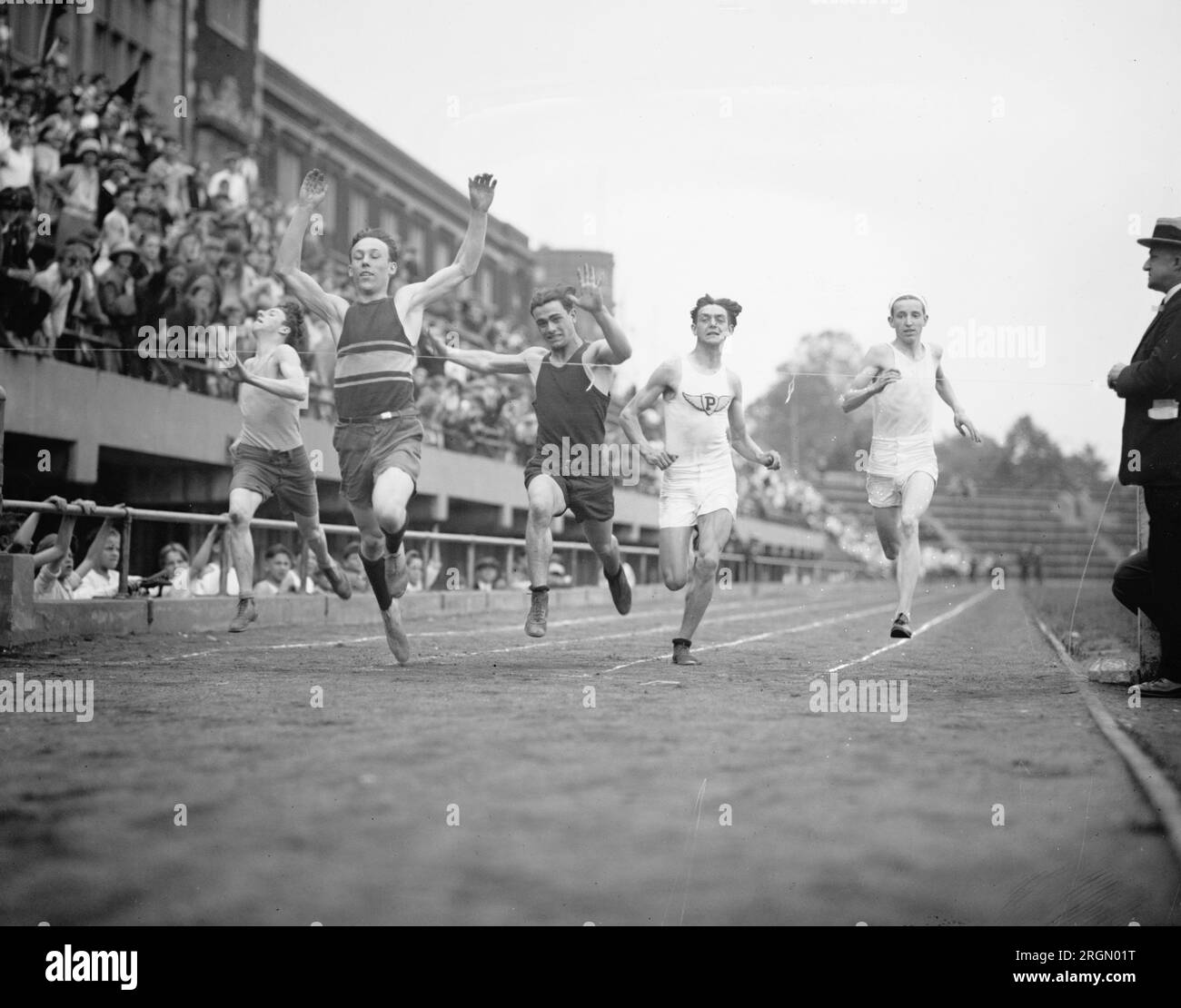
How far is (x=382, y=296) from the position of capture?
321 inches

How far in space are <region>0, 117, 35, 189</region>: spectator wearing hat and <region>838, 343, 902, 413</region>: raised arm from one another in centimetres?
706

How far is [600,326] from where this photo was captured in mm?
8320

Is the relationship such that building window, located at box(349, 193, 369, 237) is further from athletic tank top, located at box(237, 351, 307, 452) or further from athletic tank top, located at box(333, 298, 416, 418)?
athletic tank top, located at box(333, 298, 416, 418)

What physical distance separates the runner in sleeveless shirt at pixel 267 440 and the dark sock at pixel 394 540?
72.3 inches

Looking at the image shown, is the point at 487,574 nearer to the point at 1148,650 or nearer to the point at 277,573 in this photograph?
the point at 277,573

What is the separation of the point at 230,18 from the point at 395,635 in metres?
4.99

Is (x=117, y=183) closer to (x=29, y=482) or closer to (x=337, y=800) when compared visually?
(x=29, y=482)

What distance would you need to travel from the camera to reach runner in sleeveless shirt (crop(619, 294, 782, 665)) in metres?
8.77

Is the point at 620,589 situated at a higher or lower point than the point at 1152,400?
lower

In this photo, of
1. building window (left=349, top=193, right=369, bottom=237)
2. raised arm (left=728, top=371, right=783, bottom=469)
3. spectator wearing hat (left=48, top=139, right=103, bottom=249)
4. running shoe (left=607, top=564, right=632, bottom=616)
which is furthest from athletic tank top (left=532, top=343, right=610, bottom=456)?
building window (left=349, top=193, right=369, bottom=237)

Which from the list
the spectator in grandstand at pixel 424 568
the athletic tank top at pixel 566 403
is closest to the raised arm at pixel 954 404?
the athletic tank top at pixel 566 403

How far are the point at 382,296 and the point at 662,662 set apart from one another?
9.17 feet

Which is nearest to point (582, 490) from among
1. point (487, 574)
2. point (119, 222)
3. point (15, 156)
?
point (119, 222)
